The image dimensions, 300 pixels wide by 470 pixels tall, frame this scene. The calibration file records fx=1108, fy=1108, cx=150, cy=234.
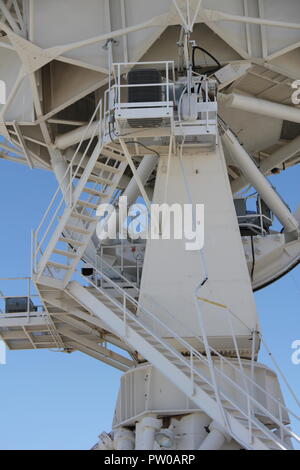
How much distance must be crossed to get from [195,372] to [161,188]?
5.10m

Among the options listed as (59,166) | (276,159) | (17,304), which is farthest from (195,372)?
(276,159)

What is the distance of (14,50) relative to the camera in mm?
25188

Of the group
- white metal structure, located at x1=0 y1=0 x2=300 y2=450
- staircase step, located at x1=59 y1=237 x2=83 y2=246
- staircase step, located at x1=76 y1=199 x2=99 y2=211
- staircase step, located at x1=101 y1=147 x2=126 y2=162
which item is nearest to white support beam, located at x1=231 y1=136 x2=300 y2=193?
white metal structure, located at x1=0 y1=0 x2=300 y2=450

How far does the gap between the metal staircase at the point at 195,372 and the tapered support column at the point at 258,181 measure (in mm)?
4245

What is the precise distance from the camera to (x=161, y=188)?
2502 cm

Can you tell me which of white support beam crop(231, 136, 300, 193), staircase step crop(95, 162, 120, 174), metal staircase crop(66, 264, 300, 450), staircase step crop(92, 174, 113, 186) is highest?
white support beam crop(231, 136, 300, 193)

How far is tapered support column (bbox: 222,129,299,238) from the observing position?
25.8 meters

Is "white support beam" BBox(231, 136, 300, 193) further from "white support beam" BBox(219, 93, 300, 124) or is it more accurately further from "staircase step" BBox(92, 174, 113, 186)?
"staircase step" BBox(92, 174, 113, 186)

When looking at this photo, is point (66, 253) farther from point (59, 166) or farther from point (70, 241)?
point (59, 166)

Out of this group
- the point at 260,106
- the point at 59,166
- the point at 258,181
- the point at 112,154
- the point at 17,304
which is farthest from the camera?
the point at 17,304

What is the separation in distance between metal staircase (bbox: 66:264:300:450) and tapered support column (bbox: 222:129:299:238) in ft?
13.9

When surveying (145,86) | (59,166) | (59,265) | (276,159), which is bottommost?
(59,265)

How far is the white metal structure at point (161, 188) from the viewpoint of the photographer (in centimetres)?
2297
